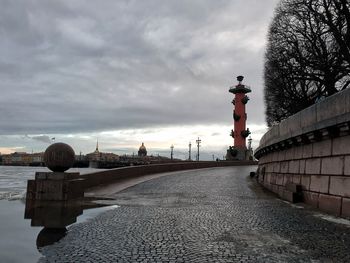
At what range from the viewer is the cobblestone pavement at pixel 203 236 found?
6984 mm

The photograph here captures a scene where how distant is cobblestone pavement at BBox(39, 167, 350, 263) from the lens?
6984mm

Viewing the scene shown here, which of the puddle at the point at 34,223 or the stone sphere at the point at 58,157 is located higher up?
the stone sphere at the point at 58,157

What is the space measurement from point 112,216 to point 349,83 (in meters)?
25.3

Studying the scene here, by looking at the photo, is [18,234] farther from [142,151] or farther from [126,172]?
[142,151]

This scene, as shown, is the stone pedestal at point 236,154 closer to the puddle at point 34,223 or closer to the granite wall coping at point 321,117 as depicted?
the granite wall coping at point 321,117

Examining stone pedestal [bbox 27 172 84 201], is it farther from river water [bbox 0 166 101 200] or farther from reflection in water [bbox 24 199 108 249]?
river water [bbox 0 166 101 200]

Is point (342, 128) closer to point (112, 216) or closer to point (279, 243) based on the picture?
point (279, 243)

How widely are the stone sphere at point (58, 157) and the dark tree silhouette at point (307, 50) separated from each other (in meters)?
19.0

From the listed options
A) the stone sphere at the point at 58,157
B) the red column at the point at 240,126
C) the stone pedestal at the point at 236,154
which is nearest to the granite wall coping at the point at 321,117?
the stone sphere at the point at 58,157

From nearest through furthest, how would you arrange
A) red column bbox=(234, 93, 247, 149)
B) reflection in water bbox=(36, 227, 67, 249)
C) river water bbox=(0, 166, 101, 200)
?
reflection in water bbox=(36, 227, 67, 249) → river water bbox=(0, 166, 101, 200) → red column bbox=(234, 93, 247, 149)

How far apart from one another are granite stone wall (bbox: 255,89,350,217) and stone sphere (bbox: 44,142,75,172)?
7.11m

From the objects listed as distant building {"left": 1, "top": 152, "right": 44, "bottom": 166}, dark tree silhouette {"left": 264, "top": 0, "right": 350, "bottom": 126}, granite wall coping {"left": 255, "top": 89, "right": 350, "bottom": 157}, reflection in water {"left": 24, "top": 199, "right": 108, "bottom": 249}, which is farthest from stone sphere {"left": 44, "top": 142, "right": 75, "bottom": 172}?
distant building {"left": 1, "top": 152, "right": 44, "bottom": 166}

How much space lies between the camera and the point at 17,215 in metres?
11.0

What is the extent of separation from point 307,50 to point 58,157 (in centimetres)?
2260
